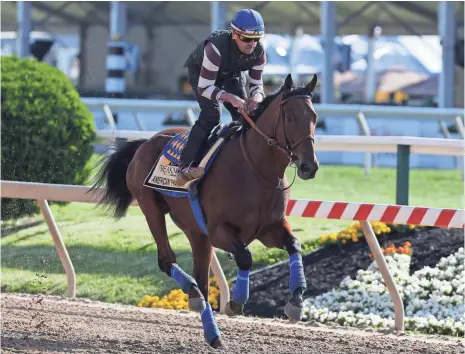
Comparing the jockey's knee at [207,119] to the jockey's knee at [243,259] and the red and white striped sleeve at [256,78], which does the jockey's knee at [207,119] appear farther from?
the jockey's knee at [243,259]

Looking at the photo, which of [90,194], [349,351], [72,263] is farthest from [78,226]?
[349,351]

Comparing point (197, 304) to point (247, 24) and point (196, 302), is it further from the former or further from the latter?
point (247, 24)

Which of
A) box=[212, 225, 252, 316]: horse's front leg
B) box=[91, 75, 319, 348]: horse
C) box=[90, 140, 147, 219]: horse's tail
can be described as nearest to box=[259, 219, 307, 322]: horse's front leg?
box=[91, 75, 319, 348]: horse

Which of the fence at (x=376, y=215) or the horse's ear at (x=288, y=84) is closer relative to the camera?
the horse's ear at (x=288, y=84)

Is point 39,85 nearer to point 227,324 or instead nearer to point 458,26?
point 227,324

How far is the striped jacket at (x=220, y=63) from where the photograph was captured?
5820mm

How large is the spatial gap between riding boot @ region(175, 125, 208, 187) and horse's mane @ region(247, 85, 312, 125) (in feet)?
1.11

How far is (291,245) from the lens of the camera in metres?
5.64

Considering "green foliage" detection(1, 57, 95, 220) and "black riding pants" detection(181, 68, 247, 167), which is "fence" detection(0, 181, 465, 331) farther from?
"green foliage" detection(1, 57, 95, 220)

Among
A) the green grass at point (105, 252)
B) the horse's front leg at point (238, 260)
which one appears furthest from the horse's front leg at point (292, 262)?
the green grass at point (105, 252)

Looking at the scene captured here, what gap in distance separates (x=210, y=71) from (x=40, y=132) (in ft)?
13.1

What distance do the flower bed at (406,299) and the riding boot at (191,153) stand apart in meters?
1.61

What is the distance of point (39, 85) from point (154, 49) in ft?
47.8

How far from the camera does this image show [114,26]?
18.4 meters
